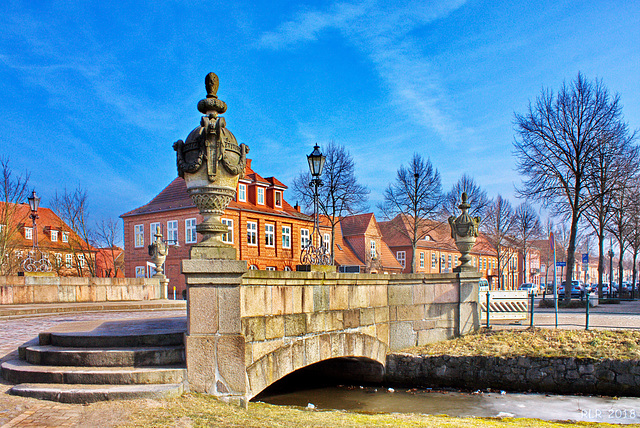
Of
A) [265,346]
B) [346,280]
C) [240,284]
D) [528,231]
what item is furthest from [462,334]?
[528,231]

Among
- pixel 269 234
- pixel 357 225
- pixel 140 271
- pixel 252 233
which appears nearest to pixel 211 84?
pixel 252 233

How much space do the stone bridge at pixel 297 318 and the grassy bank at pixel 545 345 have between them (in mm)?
568

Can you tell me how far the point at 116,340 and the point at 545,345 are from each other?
9259 millimetres

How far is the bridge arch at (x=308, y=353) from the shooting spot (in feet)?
22.1

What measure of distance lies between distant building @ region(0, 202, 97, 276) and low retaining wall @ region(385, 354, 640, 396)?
52.3 feet

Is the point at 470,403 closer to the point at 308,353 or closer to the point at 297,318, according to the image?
the point at 308,353

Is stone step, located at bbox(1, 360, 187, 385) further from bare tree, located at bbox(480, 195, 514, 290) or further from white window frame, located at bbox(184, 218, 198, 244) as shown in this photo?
bare tree, located at bbox(480, 195, 514, 290)

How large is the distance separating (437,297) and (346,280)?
13.0 feet

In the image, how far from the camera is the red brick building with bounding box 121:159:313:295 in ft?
123

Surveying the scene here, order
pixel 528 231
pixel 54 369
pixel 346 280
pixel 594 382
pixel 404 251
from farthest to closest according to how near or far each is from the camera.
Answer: pixel 404 251 → pixel 528 231 → pixel 594 382 → pixel 346 280 → pixel 54 369

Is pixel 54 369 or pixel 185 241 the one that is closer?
pixel 54 369

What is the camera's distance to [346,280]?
956cm

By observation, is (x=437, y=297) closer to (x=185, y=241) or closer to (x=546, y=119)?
(x=546, y=119)

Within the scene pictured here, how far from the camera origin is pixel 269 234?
4119 cm
